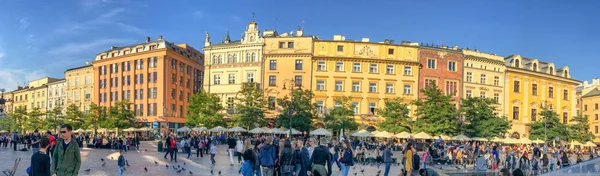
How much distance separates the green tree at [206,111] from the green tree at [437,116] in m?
22.2

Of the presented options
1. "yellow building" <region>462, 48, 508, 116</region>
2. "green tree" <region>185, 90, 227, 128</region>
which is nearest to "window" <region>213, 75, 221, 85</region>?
"green tree" <region>185, 90, 227, 128</region>

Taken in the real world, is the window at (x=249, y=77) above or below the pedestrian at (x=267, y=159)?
above

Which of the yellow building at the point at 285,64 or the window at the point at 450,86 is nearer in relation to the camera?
the yellow building at the point at 285,64

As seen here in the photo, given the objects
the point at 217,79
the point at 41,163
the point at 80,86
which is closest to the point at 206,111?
the point at 217,79

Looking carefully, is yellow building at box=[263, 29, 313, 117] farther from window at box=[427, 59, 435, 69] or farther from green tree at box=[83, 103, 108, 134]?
green tree at box=[83, 103, 108, 134]

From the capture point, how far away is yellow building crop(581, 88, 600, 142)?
86.4 m

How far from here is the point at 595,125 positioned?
8694cm

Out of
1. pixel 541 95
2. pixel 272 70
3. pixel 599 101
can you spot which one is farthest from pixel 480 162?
pixel 599 101

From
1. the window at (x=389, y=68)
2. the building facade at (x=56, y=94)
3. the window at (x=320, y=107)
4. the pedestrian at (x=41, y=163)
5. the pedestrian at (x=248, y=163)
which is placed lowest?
the pedestrian at (x=248, y=163)

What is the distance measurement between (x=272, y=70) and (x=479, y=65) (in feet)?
89.3

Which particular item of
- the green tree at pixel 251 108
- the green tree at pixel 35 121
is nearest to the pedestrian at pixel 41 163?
the green tree at pixel 251 108

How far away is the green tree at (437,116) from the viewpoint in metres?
51.2

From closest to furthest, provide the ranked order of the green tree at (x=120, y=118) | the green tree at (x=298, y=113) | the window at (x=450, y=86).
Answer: the green tree at (x=298, y=113)
the window at (x=450, y=86)
the green tree at (x=120, y=118)

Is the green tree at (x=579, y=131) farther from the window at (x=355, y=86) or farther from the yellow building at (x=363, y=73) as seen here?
the window at (x=355, y=86)
